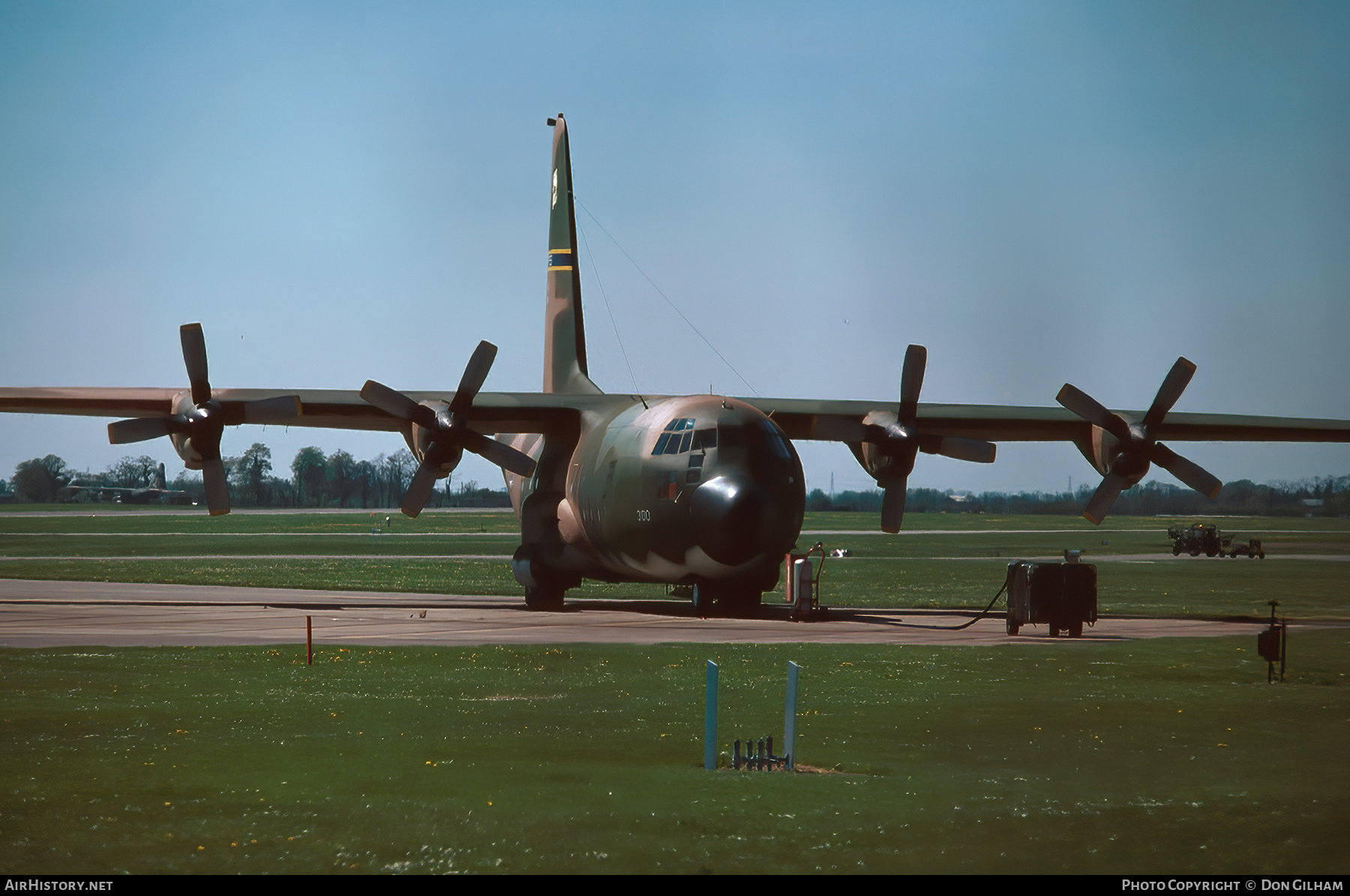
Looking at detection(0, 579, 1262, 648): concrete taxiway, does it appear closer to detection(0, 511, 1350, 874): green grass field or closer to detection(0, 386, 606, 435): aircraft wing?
detection(0, 511, 1350, 874): green grass field

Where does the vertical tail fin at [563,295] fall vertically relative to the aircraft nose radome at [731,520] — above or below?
above

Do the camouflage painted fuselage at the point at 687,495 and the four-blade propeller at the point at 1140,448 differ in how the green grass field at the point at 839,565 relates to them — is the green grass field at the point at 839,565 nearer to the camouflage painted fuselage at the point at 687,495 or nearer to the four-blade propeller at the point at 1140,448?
the four-blade propeller at the point at 1140,448

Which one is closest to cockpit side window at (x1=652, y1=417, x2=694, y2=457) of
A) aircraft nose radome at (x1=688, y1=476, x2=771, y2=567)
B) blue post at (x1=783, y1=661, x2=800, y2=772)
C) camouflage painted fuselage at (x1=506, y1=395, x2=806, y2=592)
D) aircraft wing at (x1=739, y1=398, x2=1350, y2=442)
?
camouflage painted fuselage at (x1=506, y1=395, x2=806, y2=592)

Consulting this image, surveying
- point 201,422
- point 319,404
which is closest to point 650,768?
point 201,422

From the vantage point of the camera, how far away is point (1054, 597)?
84.1 ft

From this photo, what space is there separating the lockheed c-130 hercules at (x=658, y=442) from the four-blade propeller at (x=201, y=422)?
0.13ft

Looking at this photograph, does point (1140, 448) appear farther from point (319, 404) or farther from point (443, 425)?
point (319, 404)

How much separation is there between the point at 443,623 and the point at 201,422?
303 inches

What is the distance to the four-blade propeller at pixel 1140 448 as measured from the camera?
31.3m

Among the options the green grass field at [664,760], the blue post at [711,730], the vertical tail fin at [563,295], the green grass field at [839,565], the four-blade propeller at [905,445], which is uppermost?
the vertical tail fin at [563,295]

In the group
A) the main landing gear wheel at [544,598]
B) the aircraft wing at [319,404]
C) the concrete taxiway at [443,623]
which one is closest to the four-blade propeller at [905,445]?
the concrete taxiway at [443,623]

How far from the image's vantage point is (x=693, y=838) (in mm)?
9547

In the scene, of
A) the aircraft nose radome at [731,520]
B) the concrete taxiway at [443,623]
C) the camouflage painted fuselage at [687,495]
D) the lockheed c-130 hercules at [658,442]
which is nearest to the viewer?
the concrete taxiway at [443,623]

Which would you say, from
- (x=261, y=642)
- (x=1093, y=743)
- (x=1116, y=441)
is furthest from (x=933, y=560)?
(x=1093, y=743)
